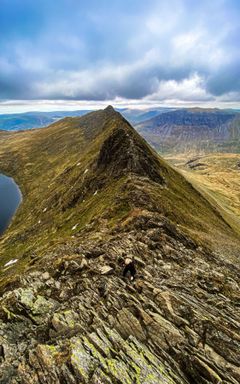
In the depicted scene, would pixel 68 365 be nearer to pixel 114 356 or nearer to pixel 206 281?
pixel 114 356

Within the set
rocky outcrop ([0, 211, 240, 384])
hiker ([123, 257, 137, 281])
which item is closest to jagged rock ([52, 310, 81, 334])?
rocky outcrop ([0, 211, 240, 384])

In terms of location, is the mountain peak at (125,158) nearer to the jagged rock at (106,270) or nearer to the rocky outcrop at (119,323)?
the rocky outcrop at (119,323)

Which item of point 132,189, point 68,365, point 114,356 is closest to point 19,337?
point 68,365

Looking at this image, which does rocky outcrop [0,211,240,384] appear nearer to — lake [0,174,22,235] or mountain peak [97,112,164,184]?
mountain peak [97,112,164,184]

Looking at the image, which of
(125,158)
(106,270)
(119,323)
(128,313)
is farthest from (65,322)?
(125,158)

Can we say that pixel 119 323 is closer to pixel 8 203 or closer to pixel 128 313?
pixel 128 313

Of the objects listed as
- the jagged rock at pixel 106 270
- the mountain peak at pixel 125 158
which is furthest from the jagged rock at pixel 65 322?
the mountain peak at pixel 125 158

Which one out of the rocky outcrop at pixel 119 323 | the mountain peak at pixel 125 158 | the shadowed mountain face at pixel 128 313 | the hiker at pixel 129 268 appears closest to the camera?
the rocky outcrop at pixel 119 323

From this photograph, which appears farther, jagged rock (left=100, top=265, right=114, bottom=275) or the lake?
the lake
